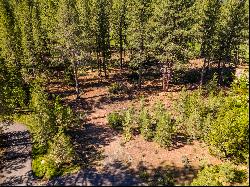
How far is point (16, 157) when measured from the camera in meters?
26.7

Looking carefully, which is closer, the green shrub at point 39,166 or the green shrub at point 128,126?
the green shrub at point 39,166

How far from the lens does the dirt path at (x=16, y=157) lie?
23703 millimetres

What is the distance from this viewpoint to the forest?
23297 mm

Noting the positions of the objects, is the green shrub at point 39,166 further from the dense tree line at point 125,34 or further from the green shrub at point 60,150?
the dense tree line at point 125,34

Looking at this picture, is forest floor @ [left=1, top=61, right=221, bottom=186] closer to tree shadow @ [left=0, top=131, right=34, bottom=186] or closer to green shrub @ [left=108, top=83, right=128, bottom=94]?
tree shadow @ [left=0, top=131, right=34, bottom=186]

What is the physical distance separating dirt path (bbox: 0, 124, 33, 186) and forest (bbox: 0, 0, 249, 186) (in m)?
0.08

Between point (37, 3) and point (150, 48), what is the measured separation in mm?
24777

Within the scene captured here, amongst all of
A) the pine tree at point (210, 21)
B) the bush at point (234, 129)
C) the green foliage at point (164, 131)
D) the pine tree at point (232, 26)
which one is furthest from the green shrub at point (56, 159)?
the pine tree at point (232, 26)

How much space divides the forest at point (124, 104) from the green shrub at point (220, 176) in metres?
0.07

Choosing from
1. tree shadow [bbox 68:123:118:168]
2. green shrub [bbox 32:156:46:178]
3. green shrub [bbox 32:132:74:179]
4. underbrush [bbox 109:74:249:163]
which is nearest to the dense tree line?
tree shadow [bbox 68:123:118:168]

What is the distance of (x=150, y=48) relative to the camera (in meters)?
39.0

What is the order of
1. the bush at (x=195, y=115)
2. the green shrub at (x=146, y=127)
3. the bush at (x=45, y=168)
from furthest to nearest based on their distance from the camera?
the green shrub at (x=146, y=127), the bush at (x=195, y=115), the bush at (x=45, y=168)

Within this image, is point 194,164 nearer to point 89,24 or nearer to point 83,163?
point 83,163

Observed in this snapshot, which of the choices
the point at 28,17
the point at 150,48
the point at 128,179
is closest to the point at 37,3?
the point at 28,17
